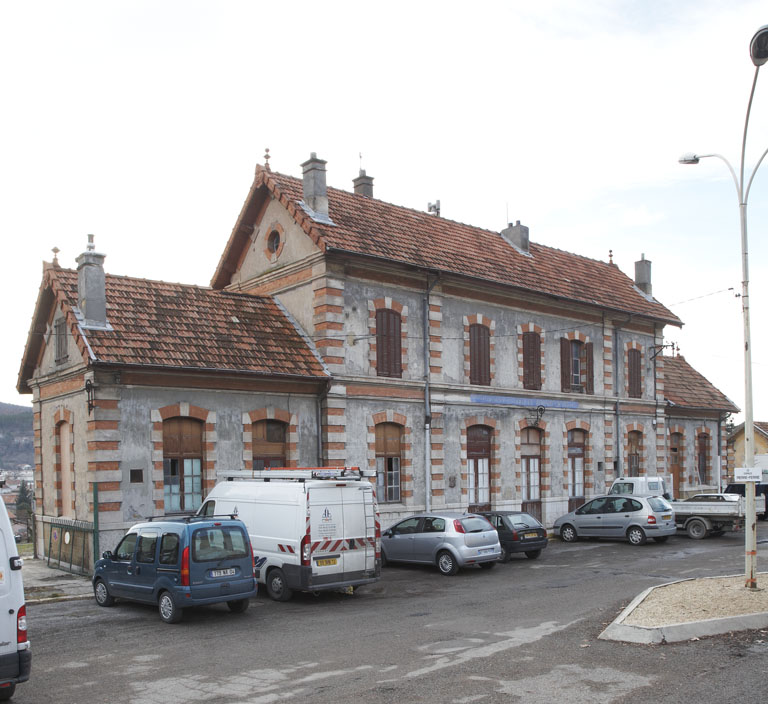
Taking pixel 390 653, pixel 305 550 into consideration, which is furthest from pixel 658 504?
pixel 390 653

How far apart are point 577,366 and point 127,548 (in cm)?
2018

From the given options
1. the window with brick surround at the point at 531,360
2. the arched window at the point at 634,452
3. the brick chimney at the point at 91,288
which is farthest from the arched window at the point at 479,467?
the brick chimney at the point at 91,288

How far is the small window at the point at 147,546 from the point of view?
570 inches

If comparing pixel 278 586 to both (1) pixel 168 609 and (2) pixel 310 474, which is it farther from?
(1) pixel 168 609

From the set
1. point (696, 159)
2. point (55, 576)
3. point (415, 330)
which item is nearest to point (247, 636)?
point (55, 576)

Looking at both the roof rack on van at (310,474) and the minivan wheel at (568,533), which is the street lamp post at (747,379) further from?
the minivan wheel at (568,533)

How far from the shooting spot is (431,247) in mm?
26625

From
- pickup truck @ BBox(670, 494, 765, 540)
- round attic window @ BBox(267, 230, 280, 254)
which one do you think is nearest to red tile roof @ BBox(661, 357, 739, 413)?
pickup truck @ BBox(670, 494, 765, 540)

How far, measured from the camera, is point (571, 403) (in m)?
30.3

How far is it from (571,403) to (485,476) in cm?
521

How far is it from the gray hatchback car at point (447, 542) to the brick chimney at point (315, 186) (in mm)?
9542

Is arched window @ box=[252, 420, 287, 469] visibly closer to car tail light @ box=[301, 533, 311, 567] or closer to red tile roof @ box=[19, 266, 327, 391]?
red tile roof @ box=[19, 266, 327, 391]

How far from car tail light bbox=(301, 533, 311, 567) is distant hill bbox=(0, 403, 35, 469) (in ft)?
329

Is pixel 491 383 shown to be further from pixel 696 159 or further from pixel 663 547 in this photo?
pixel 696 159
